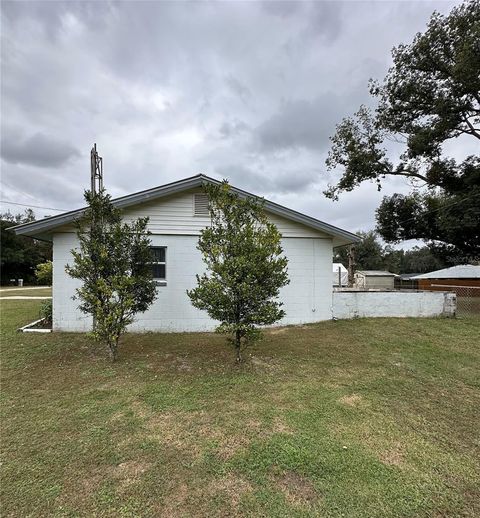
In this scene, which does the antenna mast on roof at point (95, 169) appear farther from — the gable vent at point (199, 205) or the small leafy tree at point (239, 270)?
the small leafy tree at point (239, 270)

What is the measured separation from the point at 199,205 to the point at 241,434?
6684 mm

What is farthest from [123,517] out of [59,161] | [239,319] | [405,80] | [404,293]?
[59,161]

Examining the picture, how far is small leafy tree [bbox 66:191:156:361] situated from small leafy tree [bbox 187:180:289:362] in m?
1.28

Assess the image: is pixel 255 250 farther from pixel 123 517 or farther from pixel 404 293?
pixel 404 293

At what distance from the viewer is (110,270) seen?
19.4 ft

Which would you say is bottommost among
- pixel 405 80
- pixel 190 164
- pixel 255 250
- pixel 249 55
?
pixel 255 250

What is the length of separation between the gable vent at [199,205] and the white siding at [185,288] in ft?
2.51

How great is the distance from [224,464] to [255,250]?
337cm

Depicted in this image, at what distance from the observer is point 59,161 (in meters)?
26.1

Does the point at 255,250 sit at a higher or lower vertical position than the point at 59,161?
lower

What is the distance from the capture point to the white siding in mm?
8445

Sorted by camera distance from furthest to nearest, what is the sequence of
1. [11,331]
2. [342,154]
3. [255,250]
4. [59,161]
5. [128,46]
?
[59,161], [342,154], [128,46], [11,331], [255,250]

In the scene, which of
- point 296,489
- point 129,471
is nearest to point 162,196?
point 129,471

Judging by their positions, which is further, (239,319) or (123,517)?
(239,319)
